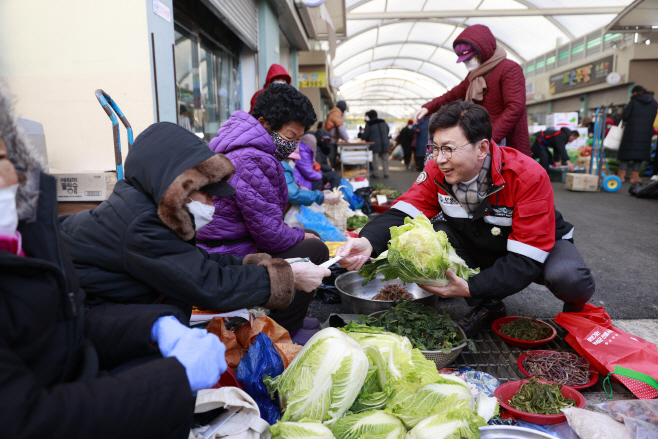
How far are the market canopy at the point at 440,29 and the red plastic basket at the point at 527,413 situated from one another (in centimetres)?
1124

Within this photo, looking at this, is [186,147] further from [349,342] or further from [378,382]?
[378,382]

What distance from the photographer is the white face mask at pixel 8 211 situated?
104 centimetres

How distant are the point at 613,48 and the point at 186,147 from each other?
2164 cm

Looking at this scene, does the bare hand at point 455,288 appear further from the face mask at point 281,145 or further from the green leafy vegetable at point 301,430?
the face mask at point 281,145

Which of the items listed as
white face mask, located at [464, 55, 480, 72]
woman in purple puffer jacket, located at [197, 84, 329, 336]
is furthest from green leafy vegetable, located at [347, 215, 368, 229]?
woman in purple puffer jacket, located at [197, 84, 329, 336]

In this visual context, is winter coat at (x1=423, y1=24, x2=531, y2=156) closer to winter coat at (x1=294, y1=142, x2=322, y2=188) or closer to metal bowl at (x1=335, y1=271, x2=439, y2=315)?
metal bowl at (x1=335, y1=271, x2=439, y2=315)

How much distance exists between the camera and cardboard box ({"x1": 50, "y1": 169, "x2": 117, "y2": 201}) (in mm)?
3814

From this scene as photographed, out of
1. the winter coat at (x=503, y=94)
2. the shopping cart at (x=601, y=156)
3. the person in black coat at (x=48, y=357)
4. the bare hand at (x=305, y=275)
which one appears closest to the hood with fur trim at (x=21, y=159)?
the person in black coat at (x=48, y=357)

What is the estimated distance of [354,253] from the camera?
2885 mm


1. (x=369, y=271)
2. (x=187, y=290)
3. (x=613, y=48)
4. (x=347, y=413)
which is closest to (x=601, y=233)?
(x=369, y=271)

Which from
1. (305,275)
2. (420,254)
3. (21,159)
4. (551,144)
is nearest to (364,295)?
(420,254)

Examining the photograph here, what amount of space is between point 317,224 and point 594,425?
3.46m

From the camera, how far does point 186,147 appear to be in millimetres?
1714

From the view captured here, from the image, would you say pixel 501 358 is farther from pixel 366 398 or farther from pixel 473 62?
pixel 473 62
